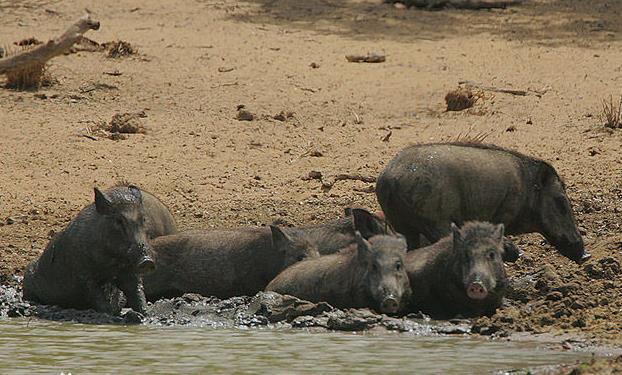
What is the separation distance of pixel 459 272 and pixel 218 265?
231cm

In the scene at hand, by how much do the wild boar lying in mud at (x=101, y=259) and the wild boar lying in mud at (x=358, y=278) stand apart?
1070mm

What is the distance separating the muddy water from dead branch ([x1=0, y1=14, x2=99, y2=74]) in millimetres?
6598

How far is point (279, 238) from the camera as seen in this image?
1352 cm

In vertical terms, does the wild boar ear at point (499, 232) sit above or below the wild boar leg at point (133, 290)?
above

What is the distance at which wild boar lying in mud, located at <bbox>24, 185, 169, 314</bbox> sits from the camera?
42.2 ft

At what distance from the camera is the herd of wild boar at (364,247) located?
40.8ft

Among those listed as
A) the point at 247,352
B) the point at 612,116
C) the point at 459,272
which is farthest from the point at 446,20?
the point at 247,352

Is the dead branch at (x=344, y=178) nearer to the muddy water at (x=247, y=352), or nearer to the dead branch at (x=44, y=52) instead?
the dead branch at (x=44, y=52)

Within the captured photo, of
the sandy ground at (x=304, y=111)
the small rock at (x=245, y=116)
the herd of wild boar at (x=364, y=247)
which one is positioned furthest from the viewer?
the small rock at (x=245, y=116)

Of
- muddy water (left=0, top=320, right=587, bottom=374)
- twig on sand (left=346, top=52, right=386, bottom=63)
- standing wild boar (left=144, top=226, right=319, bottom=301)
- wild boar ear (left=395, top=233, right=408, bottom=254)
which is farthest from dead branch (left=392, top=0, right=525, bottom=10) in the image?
muddy water (left=0, top=320, right=587, bottom=374)

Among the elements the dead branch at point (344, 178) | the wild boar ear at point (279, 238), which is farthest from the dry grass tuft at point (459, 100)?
the wild boar ear at point (279, 238)

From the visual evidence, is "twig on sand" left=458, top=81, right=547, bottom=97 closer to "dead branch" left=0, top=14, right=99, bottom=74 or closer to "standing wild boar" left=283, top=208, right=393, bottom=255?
"dead branch" left=0, top=14, right=99, bottom=74

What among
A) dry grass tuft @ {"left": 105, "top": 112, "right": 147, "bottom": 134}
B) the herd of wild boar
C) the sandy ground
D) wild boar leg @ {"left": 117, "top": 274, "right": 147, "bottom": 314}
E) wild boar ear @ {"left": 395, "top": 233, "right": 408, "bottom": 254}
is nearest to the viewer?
the herd of wild boar

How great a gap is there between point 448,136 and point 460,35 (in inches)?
170
